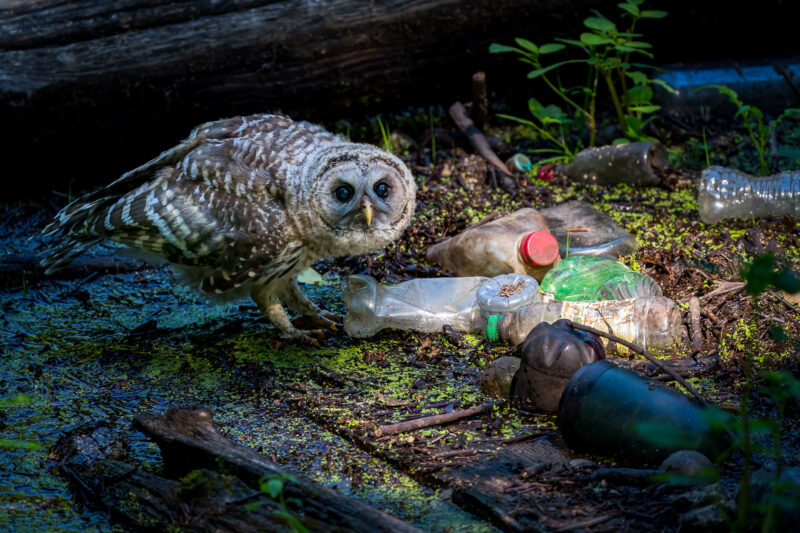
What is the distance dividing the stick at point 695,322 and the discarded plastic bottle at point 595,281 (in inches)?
9.3

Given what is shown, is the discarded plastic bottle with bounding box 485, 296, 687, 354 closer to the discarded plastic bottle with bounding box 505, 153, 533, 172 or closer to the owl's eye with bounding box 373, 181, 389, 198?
the owl's eye with bounding box 373, 181, 389, 198

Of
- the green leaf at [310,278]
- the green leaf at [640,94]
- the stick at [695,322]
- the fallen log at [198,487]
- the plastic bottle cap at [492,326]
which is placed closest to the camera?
the fallen log at [198,487]

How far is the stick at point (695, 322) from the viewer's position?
3.76 meters

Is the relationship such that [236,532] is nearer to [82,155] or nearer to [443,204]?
[443,204]

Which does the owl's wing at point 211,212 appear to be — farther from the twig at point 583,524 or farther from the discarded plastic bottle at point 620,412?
the twig at point 583,524

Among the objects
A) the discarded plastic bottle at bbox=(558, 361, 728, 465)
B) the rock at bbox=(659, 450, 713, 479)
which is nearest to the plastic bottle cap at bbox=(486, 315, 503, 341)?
the discarded plastic bottle at bbox=(558, 361, 728, 465)

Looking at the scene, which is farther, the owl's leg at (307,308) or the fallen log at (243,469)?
the owl's leg at (307,308)

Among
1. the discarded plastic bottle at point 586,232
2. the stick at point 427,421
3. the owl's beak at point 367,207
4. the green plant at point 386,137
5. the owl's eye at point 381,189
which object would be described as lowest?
the stick at point 427,421

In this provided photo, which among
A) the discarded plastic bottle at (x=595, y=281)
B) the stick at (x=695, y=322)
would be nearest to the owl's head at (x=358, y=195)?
the discarded plastic bottle at (x=595, y=281)

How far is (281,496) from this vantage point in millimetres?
2344

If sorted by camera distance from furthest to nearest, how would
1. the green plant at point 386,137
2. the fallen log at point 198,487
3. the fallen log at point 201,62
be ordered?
the green plant at point 386,137 → the fallen log at point 201,62 → the fallen log at point 198,487

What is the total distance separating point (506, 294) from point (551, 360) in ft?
3.14

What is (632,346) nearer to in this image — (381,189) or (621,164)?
(381,189)

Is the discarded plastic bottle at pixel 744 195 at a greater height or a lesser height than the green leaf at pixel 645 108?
lesser
